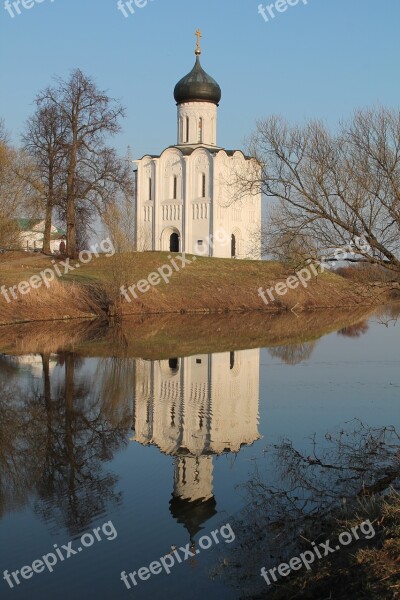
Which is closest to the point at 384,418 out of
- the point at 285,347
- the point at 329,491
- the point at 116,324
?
the point at 329,491

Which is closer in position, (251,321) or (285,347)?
(285,347)

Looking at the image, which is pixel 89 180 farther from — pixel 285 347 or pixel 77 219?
pixel 285 347

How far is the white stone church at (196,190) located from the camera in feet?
149

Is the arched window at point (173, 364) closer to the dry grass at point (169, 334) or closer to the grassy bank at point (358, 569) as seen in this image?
the dry grass at point (169, 334)

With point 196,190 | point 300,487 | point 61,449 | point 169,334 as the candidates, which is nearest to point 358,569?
point 300,487

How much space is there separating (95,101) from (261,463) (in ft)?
101

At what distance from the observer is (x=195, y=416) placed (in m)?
12.8

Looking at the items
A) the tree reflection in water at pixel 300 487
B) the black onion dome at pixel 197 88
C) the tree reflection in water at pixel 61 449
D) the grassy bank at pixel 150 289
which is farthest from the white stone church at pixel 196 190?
the tree reflection in water at pixel 300 487

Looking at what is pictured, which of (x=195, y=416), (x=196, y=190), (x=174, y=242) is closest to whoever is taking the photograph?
(x=195, y=416)

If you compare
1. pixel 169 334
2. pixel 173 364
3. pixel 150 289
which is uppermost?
pixel 150 289

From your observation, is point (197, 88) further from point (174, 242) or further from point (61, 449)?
point (61, 449)

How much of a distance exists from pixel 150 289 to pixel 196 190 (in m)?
13.4

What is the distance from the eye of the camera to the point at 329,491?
8.34 m

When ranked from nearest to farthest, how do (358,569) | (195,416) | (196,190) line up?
(358,569), (195,416), (196,190)
